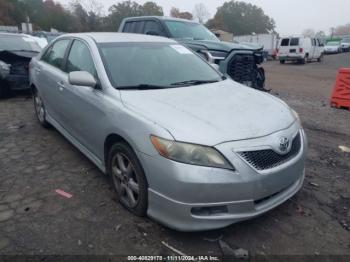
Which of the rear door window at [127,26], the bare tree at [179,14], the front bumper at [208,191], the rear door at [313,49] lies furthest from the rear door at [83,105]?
the bare tree at [179,14]

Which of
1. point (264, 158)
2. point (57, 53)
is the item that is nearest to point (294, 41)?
point (57, 53)

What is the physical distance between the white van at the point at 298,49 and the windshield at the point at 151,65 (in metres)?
23.6

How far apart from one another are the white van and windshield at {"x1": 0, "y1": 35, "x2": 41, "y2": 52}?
21757 mm

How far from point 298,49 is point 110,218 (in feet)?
83.5

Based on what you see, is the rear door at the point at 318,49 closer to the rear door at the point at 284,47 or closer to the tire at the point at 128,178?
the rear door at the point at 284,47

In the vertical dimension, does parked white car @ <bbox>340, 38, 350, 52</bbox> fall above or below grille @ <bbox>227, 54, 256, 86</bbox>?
below

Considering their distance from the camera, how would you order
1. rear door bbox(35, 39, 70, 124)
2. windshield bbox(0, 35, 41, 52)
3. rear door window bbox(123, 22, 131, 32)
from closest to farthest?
1. rear door bbox(35, 39, 70, 124)
2. windshield bbox(0, 35, 41, 52)
3. rear door window bbox(123, 22, 131, 32)

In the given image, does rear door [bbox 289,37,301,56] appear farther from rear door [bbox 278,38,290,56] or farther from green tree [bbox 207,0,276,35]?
green tree [bbox 207,0,276,35]

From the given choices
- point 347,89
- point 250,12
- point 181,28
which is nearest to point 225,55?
point 181,28

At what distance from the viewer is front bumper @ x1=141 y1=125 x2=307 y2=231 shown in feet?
7.50

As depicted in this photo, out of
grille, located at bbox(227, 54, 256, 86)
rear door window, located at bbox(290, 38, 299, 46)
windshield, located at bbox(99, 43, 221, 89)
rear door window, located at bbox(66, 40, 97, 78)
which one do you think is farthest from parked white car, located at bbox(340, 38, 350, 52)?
rear door window, located at bbox(66, 40, 97, 78)

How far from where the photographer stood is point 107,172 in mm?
3199

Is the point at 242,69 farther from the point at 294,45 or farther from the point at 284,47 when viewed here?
the point at 284,47

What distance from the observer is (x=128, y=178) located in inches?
112
